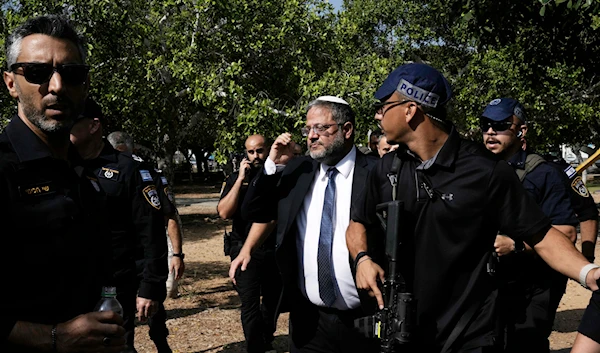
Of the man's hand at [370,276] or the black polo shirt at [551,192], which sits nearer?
the man's hand at [370,276]

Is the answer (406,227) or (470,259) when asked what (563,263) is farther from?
(406,227)

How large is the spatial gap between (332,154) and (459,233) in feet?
4.74

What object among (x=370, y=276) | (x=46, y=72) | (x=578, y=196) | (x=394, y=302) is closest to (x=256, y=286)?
(x=578, y=196)

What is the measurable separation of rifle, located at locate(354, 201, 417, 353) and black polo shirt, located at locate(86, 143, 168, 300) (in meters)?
2.19

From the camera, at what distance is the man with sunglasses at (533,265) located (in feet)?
15.6

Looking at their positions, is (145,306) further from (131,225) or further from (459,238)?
(459,238)

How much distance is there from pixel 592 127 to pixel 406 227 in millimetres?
30429

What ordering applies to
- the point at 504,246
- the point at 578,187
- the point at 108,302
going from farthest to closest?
the point at 578,187 → the point at 504,246 → the point at 108,302

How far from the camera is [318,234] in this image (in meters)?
4.19

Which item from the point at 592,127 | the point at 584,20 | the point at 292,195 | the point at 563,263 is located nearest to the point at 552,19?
the point at 584,20

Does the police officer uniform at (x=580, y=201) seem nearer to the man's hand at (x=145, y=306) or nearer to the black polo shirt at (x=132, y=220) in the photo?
the black polo shirt at (x=132, y=220)

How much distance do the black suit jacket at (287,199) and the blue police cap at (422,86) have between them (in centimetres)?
84

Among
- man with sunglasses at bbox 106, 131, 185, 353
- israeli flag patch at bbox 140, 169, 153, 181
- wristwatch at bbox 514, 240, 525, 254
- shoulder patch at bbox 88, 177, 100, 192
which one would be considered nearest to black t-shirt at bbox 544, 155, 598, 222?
wristwatch at bbox 514, 240, 525, 254

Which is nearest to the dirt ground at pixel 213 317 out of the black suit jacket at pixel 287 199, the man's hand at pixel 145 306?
the man's hand at pixel 145 306
